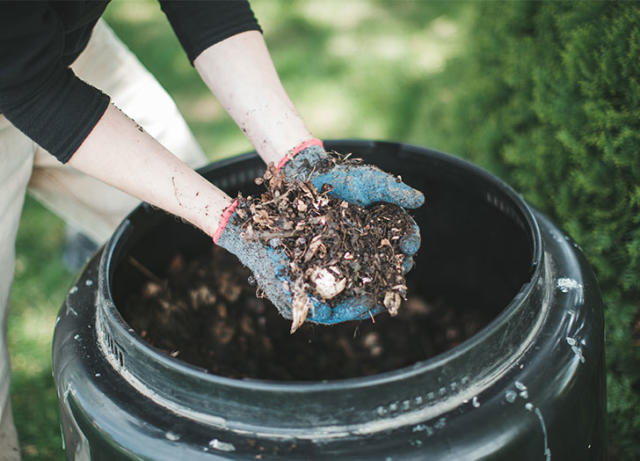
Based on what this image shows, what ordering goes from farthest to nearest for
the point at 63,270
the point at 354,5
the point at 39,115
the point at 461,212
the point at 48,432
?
the point at 354,5 < the point at 63,270 < the point at 48,432 < the point at 461,212 < the point at 39,115

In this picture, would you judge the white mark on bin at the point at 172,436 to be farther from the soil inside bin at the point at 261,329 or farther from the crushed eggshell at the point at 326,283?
the soil inside bin at the point at 261,329

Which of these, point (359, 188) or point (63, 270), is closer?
point (359, 188)

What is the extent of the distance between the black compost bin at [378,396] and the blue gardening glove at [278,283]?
164 mm

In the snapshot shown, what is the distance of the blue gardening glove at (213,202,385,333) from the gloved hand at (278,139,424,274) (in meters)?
0.17

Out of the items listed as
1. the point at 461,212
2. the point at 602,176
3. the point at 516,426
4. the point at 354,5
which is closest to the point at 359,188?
the point at 461,212

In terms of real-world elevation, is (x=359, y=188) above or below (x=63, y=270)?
above

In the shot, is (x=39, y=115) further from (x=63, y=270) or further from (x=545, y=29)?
(x=63, y=270)

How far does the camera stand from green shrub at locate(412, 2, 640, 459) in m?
1.60

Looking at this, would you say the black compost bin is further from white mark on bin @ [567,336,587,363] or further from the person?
the person

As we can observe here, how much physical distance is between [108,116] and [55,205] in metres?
0.91

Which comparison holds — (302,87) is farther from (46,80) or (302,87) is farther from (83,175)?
(46,80)

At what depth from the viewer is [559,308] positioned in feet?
3.84

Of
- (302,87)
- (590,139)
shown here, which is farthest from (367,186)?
(302,87)

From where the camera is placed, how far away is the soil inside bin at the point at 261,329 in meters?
1.67
